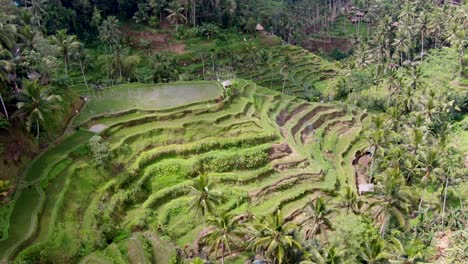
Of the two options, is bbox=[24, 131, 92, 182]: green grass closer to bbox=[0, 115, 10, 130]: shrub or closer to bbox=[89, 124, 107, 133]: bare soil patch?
bbox=[89, 124, 107, 133]: bare soil patch

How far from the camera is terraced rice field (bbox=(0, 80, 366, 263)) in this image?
29141mm

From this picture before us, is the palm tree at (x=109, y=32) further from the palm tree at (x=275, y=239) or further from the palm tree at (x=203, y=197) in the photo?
the palm tree at (x=275, y=239)

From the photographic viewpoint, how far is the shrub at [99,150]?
35.0m

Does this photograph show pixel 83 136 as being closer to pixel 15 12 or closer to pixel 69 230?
pixel 69 230

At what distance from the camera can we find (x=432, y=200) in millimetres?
42844

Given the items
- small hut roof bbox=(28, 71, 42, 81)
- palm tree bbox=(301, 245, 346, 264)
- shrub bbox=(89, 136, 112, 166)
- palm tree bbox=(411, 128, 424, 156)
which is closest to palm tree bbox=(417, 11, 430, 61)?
palm tree bbox=(411, 128, 424, 156)

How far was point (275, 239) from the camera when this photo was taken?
27.1 m

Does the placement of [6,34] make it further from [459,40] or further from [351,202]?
[459,40]

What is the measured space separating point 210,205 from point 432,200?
26494mm

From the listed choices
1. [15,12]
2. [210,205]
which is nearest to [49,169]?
[210,205]

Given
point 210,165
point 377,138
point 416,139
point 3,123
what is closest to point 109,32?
point 3,123

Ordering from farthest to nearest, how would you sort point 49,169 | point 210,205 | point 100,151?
point 100,151 → point 49,169 → point 210,205

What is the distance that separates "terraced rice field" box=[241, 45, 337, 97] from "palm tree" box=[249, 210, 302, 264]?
4254 centimetres

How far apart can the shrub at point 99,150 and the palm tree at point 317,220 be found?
1737 cm
